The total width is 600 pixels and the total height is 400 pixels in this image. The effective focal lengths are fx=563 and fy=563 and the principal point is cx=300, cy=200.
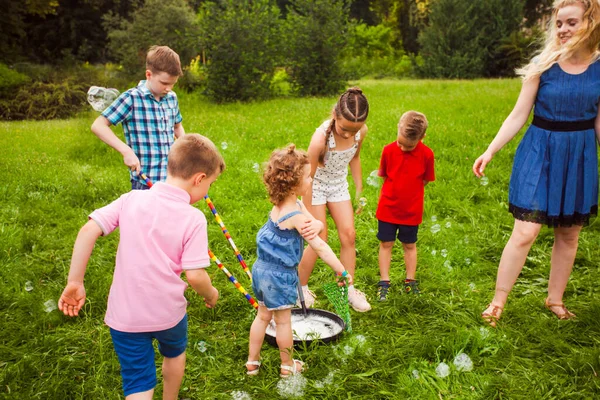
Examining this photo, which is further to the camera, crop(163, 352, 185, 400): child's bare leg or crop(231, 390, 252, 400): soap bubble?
crop(231, 390, 252, 400): soap bubble

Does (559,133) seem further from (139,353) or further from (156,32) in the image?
(156,32)

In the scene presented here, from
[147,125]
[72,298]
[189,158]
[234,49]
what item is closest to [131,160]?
[147,125]

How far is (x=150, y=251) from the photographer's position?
2.28 meters

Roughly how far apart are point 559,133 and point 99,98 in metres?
2.94

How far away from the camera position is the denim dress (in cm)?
297

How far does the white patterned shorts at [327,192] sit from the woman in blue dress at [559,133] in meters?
0.94

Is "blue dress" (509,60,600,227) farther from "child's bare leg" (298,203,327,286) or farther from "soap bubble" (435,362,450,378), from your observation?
"child's bare leg" (298,203,327,286)

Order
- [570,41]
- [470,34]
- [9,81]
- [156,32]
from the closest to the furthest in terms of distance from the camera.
Answer: [570,41] → [9,81] → [156,32] → [470,34]

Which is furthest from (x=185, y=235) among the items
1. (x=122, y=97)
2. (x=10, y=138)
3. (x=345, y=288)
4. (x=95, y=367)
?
(x=10, y=138)

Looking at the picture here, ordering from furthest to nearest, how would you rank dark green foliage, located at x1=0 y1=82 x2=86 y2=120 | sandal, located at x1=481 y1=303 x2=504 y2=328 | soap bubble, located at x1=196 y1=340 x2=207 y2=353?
dark green foliage, located at x1=0 y1=82 x2=86 y2=120, sandal, located at x1=481 y1=303 x2=504 y2=328, soap bubble, located at x1=196 y1=340 x2=207 y2=353

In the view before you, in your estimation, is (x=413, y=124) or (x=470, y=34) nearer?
(x=413, y=124)

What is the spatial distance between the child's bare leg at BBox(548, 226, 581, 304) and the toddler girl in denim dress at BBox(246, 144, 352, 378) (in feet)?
5.45

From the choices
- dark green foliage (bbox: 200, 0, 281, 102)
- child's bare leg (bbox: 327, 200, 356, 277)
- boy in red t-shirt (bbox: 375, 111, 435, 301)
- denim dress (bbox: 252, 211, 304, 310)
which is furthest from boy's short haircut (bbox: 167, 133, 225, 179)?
dark green foliage (bbox: 200, 0, 281, 102)

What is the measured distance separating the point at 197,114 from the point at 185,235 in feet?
32.8
